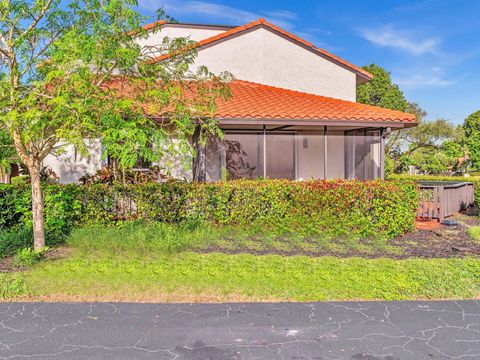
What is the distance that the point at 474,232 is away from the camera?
9523 millimetres

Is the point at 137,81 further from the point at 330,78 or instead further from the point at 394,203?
the point at 330,78

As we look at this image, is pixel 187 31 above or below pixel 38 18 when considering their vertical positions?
above

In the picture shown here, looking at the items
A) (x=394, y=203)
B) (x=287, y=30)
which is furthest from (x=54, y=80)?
(x=287, y=30)

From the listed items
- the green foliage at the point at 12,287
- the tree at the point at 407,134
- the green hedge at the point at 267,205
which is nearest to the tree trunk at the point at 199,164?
the green hedge at the point at 267,205

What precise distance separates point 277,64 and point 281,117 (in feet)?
18.6

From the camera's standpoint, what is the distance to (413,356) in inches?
131

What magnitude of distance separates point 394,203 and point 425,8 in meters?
11.7

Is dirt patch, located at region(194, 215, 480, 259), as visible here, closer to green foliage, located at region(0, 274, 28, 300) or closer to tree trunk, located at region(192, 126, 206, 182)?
green foliage, located at region(0, 274, 28, 300)

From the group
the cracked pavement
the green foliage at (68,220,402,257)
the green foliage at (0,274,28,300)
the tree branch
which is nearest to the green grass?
the green foliage at (68,220,402,257)

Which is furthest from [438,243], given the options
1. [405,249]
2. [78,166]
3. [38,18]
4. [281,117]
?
[78,166]

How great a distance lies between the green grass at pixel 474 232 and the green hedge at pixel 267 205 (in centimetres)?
158

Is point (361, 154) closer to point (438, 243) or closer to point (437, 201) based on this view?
point (437, 201)

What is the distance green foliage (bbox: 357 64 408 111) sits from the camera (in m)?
37.6

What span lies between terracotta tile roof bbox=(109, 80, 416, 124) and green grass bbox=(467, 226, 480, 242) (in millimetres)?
3584
